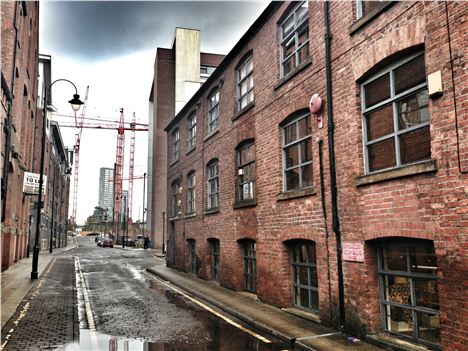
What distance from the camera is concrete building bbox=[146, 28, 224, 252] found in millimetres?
50875

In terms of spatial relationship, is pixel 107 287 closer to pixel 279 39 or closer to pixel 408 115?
pixel 279 39

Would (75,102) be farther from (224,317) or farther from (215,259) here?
(224,317)

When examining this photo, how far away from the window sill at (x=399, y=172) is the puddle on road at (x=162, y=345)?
137 inches

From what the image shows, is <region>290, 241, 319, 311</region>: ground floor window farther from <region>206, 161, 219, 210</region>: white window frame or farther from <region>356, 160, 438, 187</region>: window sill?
<region>206, 161, 219, 210</region>: white window frame

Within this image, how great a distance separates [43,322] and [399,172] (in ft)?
27.0

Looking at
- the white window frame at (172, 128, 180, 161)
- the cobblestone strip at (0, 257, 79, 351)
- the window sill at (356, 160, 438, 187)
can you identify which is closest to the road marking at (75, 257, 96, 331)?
the cobblestone strip at (0, 257, 79, 351)

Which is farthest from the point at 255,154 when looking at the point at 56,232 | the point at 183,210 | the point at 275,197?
the point at 56,232

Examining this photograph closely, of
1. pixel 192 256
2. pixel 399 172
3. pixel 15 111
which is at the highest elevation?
pixel 15 111

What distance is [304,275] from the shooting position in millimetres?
10219

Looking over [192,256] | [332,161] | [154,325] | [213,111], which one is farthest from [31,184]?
[332,161]

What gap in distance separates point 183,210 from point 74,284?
6.38 meters

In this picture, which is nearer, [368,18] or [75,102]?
[368,18]

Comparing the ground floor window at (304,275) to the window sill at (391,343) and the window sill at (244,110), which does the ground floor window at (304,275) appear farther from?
the window sill at (244,110)

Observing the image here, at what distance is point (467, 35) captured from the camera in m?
5.85
